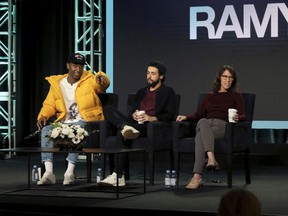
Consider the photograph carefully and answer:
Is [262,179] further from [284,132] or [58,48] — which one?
[58,48]

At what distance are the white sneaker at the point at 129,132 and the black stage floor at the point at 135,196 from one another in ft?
1.32

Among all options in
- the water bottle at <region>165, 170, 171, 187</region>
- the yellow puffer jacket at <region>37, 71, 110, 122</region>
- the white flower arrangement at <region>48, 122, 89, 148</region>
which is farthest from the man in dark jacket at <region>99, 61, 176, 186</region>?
the white flower arrangement at <region>48, 122, 89, 148</region>

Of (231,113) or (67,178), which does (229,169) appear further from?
(67,178)

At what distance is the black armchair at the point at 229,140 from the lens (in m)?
4.96

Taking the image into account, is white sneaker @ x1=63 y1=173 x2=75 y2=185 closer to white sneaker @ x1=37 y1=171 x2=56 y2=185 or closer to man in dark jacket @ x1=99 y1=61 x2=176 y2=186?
white sneaker @ x1=37 y1=171 x2=56 y2=185

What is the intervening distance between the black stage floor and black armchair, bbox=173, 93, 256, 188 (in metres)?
0.24

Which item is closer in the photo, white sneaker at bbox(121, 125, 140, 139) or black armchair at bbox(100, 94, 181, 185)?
white sneaker at bbox(121, 125, 140, 139)

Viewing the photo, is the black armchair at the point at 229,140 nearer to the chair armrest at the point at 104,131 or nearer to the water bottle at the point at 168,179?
the water bottle at the point at 168,179

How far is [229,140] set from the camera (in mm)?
4949

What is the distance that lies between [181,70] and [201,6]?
28.8 inches

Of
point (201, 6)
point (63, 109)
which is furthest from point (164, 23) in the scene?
point (63, 109)

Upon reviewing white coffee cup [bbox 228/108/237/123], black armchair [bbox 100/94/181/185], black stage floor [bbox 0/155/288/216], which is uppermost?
white coffee cup [bbox 228/108/237/123]

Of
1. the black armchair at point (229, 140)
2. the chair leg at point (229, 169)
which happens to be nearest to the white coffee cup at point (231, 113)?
the black armchair at point (229, 140)

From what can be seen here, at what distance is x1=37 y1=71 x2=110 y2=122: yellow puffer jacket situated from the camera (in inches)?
220
